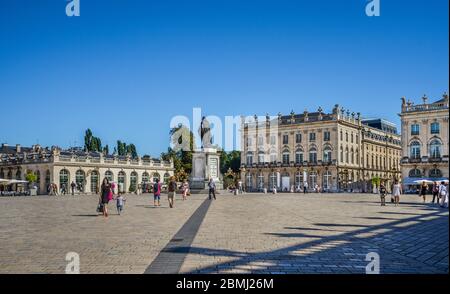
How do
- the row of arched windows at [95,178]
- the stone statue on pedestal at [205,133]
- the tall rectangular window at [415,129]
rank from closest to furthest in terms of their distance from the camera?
the stone statue on pedestal at [205,133], the row of arched windows at [95,178], the tall rectangular window at [415,129]

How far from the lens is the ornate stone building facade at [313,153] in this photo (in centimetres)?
7562

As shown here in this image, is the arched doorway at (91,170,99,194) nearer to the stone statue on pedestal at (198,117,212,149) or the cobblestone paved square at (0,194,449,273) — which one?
the stone statue on pedestal at (198,117,212,149)

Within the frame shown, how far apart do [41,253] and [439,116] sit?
62394 mm

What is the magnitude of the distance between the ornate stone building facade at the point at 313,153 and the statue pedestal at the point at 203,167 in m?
30.1

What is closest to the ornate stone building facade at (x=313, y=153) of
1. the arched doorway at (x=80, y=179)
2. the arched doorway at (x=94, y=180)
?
the arched doorway at (x=94, y=180)

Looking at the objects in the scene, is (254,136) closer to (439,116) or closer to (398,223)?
(439,116)

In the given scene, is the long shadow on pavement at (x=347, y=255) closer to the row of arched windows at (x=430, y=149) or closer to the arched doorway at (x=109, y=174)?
the row of arched windows at (x=430, y=149)

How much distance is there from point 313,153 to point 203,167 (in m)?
37.7

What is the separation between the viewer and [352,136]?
264 ft

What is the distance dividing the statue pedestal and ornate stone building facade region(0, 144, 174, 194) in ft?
64.2

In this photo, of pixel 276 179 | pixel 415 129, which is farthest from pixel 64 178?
pixel 415 129

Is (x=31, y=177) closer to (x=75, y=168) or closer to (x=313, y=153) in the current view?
(x=75, y=168)

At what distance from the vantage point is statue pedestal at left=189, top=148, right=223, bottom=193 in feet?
148
